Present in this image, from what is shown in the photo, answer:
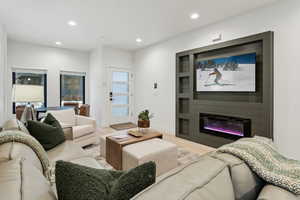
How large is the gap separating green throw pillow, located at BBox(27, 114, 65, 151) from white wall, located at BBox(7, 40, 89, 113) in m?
3.67

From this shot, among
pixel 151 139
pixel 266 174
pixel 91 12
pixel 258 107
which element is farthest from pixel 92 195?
pixel 91 12

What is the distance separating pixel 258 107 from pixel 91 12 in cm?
353

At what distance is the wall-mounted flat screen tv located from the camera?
2877mm

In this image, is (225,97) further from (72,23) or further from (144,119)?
(72,23)

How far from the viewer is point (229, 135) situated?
10.5 ft

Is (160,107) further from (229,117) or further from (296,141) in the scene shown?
(296,141)

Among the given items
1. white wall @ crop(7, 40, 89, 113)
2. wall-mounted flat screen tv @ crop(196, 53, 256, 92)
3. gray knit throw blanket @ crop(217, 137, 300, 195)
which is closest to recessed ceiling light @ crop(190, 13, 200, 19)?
wall-mounted flat screen tv @ crop(196, 53, 256, 92)

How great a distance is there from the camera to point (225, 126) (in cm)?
327

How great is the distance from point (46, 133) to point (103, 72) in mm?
3503

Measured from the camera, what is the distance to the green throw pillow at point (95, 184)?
2.04 ft

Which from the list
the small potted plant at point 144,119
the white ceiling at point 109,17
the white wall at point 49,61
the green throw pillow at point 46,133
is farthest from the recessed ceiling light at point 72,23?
the small potted plant at point 144,119

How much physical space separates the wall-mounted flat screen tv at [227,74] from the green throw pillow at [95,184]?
2.92 meters

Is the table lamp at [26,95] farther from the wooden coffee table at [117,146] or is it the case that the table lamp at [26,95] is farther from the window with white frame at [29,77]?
the window with white frame at [29,77]

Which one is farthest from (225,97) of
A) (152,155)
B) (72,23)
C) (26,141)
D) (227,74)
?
(72,23)
